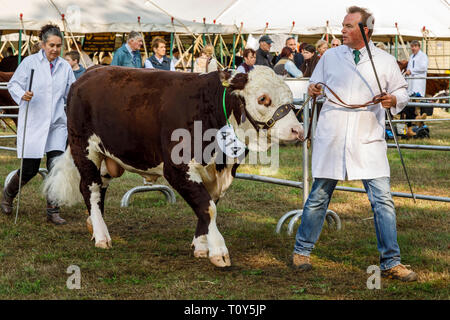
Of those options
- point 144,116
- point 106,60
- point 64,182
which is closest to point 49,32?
point 64,182

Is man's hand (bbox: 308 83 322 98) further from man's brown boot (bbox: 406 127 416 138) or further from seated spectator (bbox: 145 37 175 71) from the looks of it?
man's brown boot (bbox: 406 127 416 138)

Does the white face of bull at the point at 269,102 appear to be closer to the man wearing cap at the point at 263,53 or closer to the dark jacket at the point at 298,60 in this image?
the man wearing cap at the point at 263,53

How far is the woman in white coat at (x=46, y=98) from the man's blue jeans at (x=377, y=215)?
9.76 feet

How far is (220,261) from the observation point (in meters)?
5.18

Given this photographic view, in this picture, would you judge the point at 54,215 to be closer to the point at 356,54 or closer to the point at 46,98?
the point at 46,98

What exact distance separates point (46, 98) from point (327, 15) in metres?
17.3

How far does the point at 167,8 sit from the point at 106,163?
71.3 ft

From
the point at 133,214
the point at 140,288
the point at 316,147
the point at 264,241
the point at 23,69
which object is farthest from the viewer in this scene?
the point at 133,214

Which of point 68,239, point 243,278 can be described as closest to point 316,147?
point 243,278

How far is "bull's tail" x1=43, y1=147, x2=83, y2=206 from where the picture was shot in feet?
21.1

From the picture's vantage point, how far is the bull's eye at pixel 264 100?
507 cm

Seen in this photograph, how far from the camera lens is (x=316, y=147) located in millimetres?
5125

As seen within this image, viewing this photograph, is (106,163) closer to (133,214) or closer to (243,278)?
(133,214)
